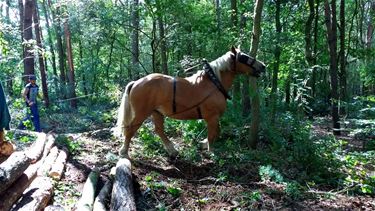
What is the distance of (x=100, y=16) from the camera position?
50.9ft

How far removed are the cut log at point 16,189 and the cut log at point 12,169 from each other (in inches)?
3.2

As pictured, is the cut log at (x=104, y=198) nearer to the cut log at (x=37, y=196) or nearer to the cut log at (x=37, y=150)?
the cut log at (x=37, y=196)

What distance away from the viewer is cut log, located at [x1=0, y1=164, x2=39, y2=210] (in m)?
4.18

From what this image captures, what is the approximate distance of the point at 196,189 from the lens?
5.47 m

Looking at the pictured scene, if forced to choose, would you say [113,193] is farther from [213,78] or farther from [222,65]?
[222,65]

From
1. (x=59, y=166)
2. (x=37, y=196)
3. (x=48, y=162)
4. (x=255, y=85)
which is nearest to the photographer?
(x=37, y=196)

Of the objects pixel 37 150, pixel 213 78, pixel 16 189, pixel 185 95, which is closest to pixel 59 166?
pixel 37 150

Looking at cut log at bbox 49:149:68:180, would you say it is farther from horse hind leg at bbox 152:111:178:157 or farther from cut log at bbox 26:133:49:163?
horse hind leg at bbox 152:111:178:157

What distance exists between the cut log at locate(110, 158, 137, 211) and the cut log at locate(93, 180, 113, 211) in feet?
0.44

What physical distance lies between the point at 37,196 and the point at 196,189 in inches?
87.5

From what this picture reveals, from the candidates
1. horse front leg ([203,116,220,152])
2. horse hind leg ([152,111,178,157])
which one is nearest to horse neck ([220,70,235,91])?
horse front leg ([203,116,220,152])

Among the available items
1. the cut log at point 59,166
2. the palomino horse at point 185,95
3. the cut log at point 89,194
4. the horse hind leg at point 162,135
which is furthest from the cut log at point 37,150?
the horse hind leg at point 162,135

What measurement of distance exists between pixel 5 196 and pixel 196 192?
8.24 feet

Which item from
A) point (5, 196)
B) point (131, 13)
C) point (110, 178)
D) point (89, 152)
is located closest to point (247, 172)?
point (110, 178)
